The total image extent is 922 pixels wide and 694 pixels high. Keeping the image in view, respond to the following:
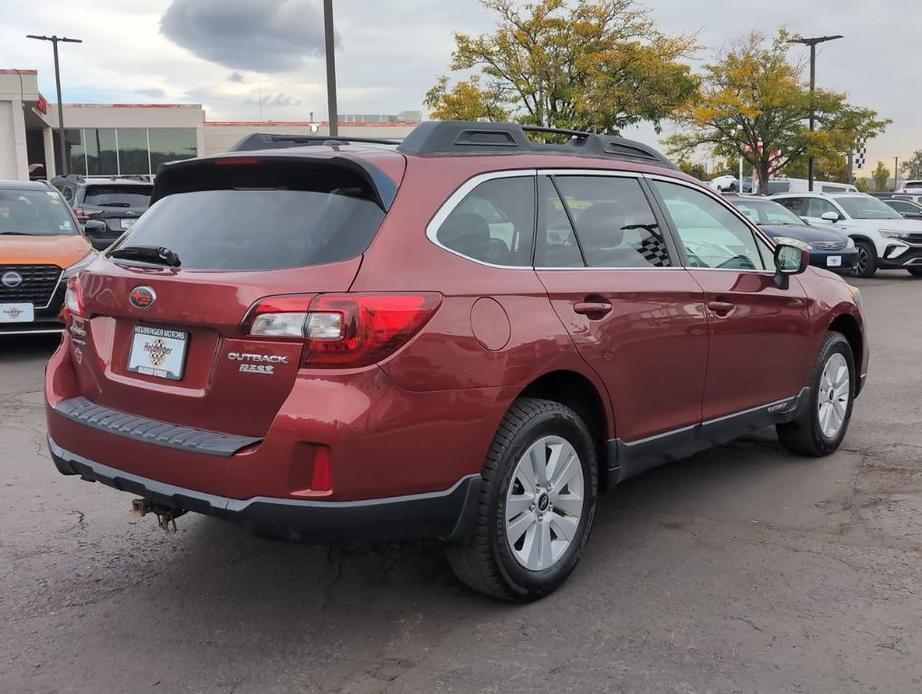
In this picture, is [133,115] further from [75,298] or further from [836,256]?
[75,298]

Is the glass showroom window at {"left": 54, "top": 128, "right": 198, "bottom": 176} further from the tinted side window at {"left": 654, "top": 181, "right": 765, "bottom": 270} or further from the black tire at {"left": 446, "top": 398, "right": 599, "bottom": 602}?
the black tire at {"left": 446, "top": 398, "right": 599, "bottom": 602}

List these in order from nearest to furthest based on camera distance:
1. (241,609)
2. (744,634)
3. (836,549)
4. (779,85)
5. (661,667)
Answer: (661,667), (744,634), (241,609), (836,549), (779,85)

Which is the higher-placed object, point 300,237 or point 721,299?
point 300,237

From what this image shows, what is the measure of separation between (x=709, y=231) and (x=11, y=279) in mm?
6708

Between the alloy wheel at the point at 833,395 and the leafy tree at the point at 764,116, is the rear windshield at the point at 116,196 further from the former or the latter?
the leafy tree at the point at 764,116

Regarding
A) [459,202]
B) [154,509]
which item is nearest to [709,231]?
[459,202]

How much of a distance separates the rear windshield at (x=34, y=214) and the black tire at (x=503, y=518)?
7.83m

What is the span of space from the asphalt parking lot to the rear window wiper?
4.36ft

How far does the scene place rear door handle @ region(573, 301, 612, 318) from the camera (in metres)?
3.57

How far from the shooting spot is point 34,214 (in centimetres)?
985

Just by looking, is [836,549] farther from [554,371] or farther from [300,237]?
[300,237]

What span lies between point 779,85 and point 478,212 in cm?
3096

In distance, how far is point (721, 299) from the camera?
4383 millimetres

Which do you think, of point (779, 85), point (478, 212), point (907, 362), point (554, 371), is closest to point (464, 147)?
point (478, 212)
